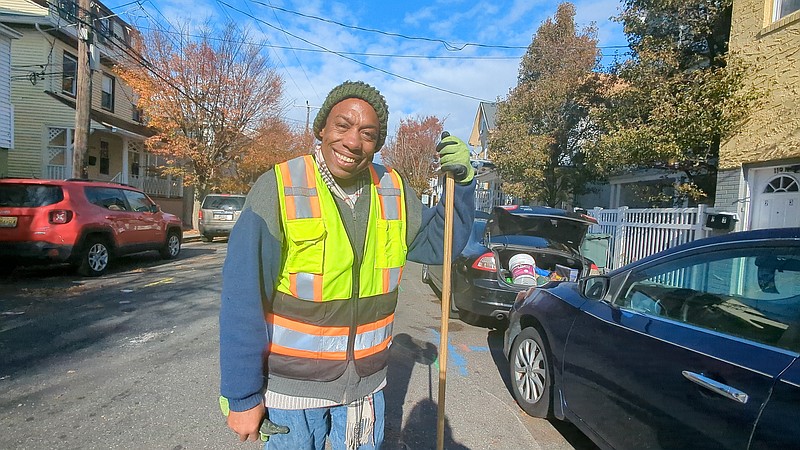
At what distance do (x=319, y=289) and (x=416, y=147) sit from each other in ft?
97.2

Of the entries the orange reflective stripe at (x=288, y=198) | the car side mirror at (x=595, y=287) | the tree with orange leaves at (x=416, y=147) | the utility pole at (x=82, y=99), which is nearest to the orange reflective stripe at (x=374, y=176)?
the orange reflective stripe at (x=288, y=198)

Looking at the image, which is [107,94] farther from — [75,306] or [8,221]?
[75,306]

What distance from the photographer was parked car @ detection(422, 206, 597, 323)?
5.05 metres

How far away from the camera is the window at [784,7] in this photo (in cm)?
661

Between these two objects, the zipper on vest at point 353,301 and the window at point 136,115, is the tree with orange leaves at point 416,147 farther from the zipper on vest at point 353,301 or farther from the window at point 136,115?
the zipper on vest at point 353,301

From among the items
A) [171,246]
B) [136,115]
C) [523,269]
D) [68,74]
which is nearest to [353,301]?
[523,269]

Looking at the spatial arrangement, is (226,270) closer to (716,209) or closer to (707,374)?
(707,374)

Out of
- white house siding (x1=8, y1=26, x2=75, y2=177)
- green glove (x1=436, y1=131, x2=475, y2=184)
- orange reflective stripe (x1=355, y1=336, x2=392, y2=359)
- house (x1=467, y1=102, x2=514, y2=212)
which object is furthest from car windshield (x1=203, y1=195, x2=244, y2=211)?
orange reflective stripe (x1=355, y1=336, x2=392, y2=359)

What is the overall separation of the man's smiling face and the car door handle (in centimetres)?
170

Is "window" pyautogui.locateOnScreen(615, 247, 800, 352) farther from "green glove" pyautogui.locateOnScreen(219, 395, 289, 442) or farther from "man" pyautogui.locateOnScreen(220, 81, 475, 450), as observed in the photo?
"green glove" pyautogui.locateOnScreen(219, 395, 289, 442)

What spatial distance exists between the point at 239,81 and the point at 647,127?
13.0m

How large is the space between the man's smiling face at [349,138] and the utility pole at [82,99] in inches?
455

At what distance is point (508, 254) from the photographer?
18.8ft

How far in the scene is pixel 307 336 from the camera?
4.99ft
